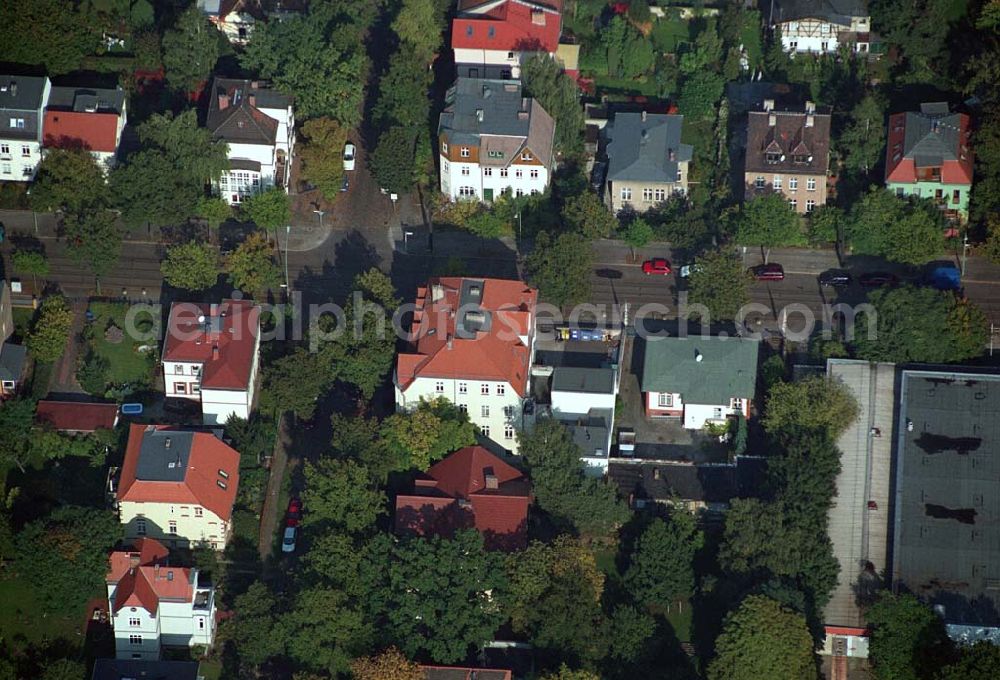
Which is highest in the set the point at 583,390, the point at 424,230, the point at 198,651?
the point at 424,230

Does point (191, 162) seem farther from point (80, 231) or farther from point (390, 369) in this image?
point (390, 369)

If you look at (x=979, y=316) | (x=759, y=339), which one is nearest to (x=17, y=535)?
(x=759, y=339)

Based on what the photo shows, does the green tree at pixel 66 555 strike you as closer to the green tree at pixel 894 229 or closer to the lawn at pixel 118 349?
the lawn at pixel 118 349

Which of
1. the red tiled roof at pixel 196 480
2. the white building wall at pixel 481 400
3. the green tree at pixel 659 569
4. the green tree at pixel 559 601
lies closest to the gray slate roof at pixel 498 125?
the white building wall at pixel 481 400

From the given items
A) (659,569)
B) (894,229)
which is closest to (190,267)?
(659,569)

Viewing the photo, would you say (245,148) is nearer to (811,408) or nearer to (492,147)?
(492,147)

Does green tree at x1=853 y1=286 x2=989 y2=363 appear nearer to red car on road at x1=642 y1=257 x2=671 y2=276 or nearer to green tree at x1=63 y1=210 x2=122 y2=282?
red car on road at x1=642 y1=257 x2=671 y2=276

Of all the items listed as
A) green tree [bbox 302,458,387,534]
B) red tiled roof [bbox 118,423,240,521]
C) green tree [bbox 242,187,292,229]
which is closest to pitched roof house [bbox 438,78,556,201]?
green tree [bbox 242,187,292,229]
